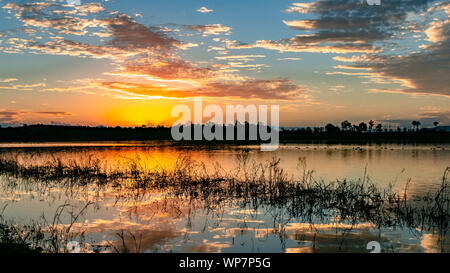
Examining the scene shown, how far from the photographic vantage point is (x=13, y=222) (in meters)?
12.9

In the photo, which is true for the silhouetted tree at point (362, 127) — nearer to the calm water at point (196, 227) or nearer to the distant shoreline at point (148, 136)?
the distant shoreline at point (148, 136)

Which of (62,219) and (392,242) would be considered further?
(62,219)

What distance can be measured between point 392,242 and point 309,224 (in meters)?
2.83

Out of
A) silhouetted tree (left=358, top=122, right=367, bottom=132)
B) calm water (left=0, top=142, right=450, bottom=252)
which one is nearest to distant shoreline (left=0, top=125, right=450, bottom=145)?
silhouetted tree (left=358, top=122, right=367, bottom=132)

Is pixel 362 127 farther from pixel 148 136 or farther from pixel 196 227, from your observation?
Result: pixel 196 227

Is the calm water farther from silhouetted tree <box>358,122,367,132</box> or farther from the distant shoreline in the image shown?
silhouetted tree <box>358,122,367,132</box>

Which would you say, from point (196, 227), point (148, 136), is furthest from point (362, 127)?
point (196, 227)
